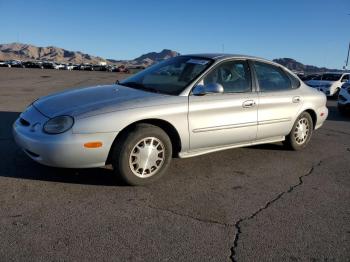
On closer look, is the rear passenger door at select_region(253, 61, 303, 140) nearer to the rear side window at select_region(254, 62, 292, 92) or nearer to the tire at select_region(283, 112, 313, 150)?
the rear side window at select_region(254, 62, 292, 92)

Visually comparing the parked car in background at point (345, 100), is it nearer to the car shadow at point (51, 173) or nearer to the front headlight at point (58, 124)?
the car shadow at point (51, 173)

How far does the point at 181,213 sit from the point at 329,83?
1718 cm

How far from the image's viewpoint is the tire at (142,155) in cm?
439

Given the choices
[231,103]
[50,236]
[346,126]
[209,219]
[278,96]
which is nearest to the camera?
[50,236]

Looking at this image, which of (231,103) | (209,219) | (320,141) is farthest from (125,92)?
(320,141)

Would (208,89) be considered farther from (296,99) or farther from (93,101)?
(296,99)

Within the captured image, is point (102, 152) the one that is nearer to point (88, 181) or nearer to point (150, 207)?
point (88, 181)

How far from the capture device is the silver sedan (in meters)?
4.26

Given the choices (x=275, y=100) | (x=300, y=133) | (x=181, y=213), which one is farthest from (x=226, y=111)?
(x=300, y=133)

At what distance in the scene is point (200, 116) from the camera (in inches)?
197

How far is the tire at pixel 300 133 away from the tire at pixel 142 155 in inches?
101

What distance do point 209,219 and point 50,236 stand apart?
1410 millimetres

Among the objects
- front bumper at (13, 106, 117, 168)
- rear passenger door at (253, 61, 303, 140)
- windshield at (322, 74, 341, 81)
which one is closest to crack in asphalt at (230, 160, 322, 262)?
rear passenger door at (253, 61, 303, 140)

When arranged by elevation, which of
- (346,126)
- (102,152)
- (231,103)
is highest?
(231,103)
